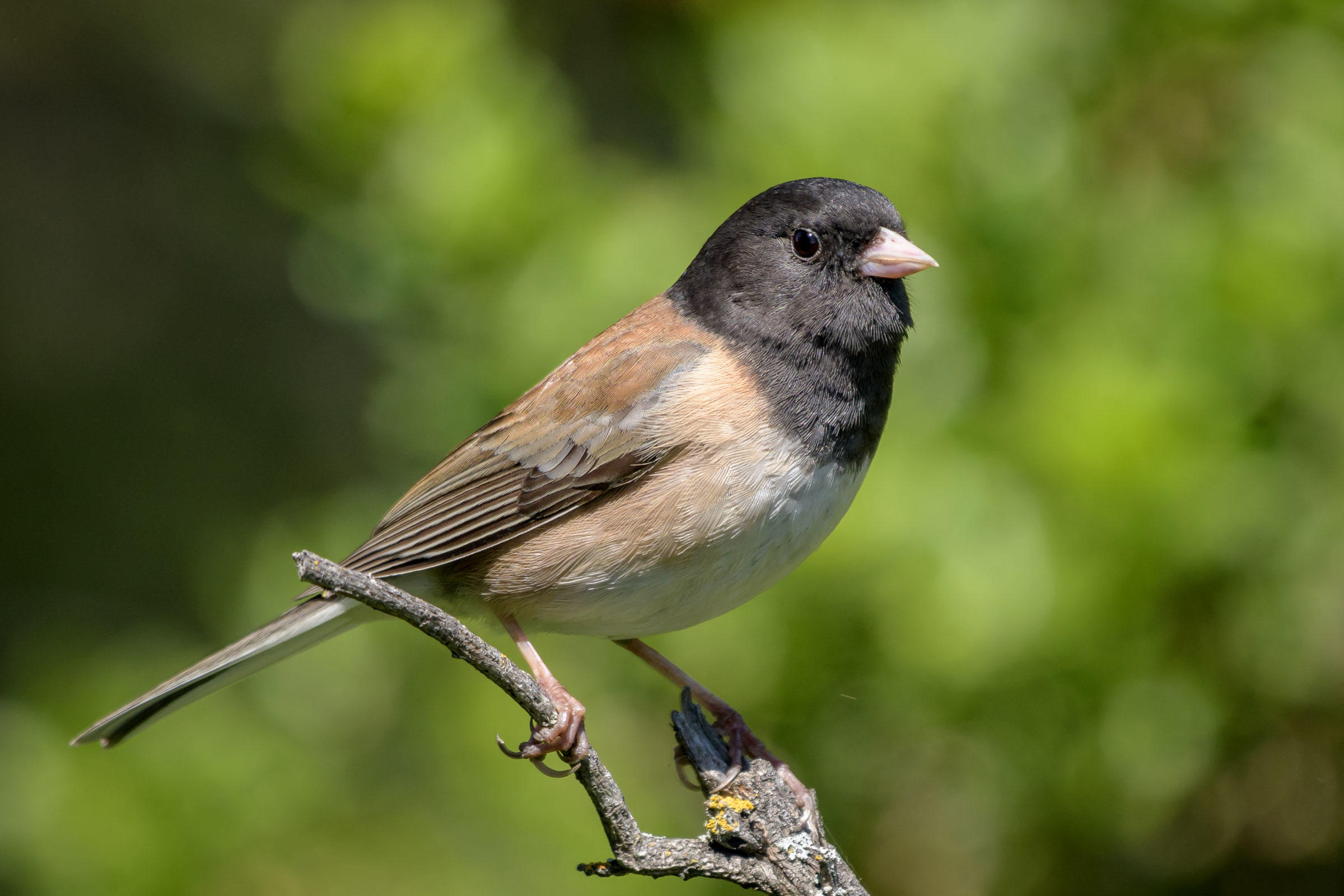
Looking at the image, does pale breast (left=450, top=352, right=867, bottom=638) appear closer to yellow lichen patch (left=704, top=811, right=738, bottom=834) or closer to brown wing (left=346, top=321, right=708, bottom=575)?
brown wing (left=346, top=321, right=708, bottom=575)

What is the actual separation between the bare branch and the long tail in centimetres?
60

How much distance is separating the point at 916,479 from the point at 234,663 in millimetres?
1273

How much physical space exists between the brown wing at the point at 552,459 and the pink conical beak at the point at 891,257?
31 cm

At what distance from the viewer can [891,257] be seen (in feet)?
6.78

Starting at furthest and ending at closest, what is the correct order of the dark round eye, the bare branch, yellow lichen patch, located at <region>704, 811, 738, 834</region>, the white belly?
the dark round eye → the white belly → yellow lichen patch, located at <region>704, 811, 738, 834</region> → the bare branch

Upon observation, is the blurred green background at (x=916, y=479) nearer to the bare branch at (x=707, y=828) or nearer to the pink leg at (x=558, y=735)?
the pink leg at (x=558, y=735)

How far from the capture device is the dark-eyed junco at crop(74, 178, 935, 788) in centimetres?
191

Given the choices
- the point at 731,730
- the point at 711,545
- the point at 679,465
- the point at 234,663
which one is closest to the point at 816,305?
the point at 679,465

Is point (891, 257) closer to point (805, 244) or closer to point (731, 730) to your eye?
point (805, 244)

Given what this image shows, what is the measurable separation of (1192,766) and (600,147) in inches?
83.2

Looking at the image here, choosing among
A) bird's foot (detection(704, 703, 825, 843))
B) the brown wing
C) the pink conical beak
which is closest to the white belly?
the brown wing

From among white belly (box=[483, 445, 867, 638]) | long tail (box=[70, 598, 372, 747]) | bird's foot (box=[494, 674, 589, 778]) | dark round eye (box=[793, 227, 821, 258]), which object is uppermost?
dark round eye (box=[793, 227, 821, 258])

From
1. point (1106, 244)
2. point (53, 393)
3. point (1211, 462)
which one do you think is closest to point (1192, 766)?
point (1211, 462)

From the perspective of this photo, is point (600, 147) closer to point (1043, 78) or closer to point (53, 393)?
point (1043, 78)
